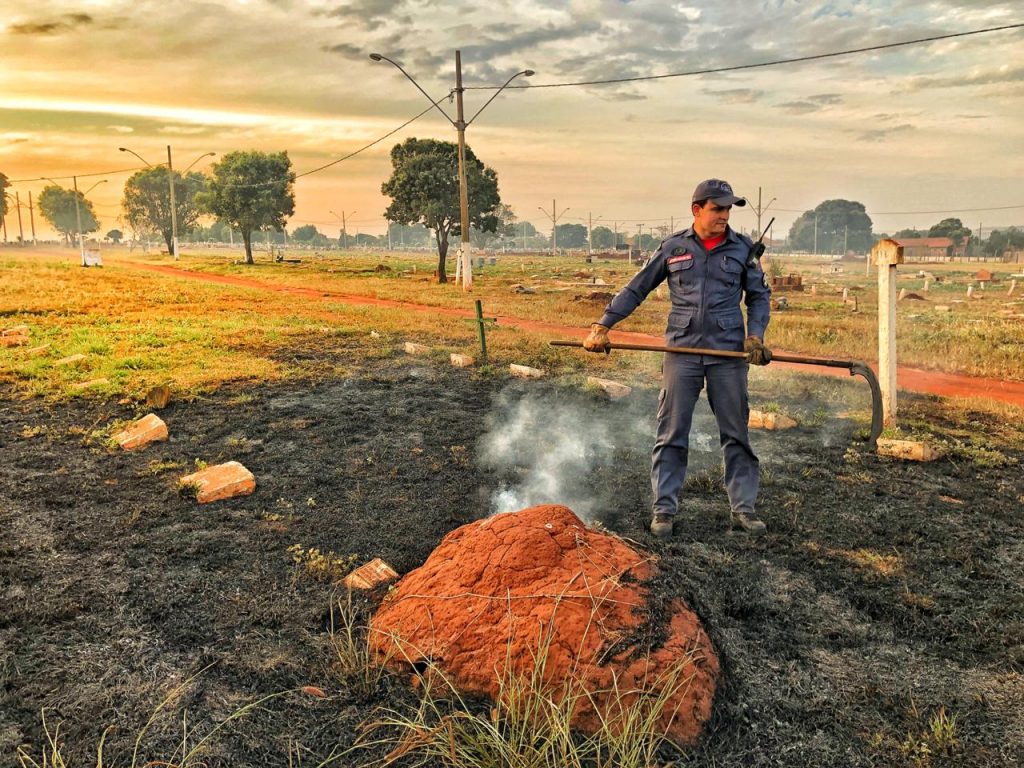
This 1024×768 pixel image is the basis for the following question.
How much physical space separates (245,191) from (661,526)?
47.1 meters

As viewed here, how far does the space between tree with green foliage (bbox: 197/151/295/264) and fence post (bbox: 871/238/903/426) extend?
144ft

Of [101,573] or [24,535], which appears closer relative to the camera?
[101,573]

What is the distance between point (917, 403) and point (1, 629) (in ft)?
28.0

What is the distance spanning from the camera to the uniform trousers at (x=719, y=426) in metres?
4.18

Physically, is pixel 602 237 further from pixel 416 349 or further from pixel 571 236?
pixel 416 349

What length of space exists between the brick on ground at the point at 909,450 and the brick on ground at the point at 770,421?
3.41ft

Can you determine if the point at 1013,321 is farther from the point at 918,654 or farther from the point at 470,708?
the point at 470,708

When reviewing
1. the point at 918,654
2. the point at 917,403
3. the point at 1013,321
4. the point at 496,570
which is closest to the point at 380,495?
the point at 496,570

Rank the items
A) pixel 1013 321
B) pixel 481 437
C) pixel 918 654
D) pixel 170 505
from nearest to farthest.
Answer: pixel 918 654, pixel 170 505, pixel 481 437, pixel 1013 321

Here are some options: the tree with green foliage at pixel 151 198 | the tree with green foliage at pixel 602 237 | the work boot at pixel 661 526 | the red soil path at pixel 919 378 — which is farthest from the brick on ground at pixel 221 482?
the tree with green foliage at pixel 602 237

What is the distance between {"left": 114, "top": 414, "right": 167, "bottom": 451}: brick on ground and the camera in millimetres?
5996

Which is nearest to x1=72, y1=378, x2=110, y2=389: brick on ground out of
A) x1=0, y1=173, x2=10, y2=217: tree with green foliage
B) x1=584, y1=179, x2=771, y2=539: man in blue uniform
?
x1=584, y1=179, x2=771, y2=539: man in blue uniform

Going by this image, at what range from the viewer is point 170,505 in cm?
465

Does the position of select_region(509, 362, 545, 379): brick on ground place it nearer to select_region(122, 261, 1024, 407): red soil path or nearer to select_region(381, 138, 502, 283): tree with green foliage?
select_region(122, 261, 1024, 407): red soil path
